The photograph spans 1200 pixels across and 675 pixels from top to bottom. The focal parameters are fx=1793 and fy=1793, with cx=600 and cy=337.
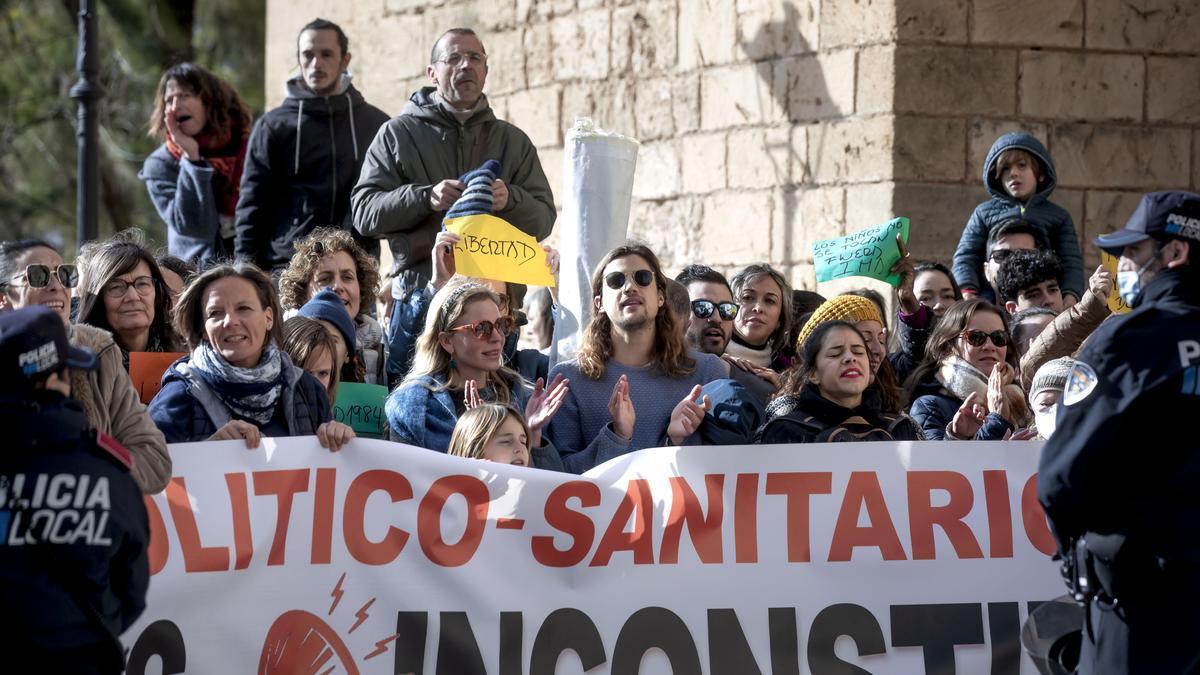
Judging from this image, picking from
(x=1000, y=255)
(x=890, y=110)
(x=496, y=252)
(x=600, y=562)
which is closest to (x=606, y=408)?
(x=600, y=562)

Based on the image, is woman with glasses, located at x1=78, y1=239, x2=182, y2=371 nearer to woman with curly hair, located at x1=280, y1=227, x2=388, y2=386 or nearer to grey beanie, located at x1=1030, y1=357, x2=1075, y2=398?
woman with curly hair, located at x1=280, y1=227, x2=388, y2=386

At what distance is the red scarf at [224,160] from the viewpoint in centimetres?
947

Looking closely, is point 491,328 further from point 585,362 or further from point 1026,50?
point 1026,50

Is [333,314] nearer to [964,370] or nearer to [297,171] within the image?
[297,171]

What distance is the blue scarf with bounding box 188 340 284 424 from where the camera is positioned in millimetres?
6070

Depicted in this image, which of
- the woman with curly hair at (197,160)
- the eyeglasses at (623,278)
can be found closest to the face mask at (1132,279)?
the eyeglasses at (623,278)

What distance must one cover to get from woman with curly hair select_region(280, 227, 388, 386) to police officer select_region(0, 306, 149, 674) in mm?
3253

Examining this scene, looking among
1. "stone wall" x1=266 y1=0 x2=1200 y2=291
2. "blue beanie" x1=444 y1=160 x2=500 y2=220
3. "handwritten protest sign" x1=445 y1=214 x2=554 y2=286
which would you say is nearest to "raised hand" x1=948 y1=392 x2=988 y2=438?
"handwritten protest sign" x1=445 y1=214 x2=554 y2=286

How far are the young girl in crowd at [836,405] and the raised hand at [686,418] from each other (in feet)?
0.87

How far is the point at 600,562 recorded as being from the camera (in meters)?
6.04

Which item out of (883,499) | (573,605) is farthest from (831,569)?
(573,605)

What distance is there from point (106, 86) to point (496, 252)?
1845 cm

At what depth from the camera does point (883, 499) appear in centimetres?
612

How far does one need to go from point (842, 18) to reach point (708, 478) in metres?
5.00
